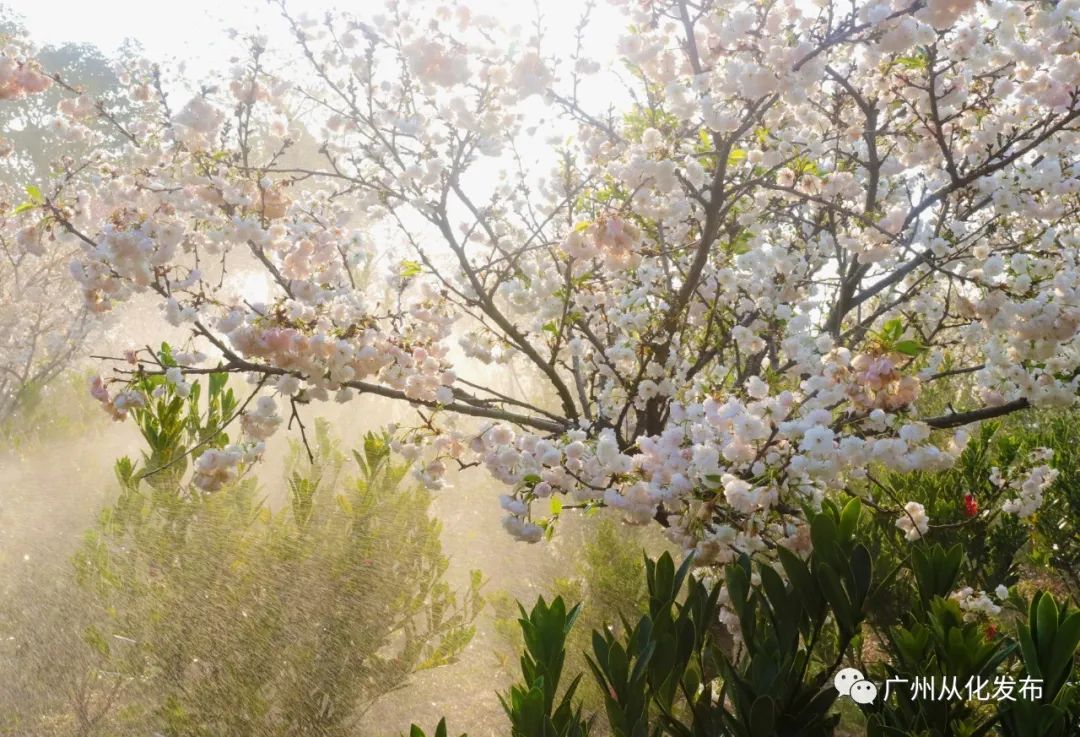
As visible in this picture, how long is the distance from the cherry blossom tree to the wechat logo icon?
446 millimetres

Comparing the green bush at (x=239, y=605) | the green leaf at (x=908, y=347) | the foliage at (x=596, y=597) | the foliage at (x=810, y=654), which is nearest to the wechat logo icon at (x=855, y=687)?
the foliage at (x=810, y=654)

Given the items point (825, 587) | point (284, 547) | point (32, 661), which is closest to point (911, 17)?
point (825, 587)

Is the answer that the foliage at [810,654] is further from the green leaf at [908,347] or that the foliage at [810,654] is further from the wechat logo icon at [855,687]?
the green leaf at [908,347]

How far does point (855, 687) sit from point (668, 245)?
2252 mm

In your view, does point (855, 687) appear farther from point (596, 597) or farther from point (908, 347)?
point (596, 597)

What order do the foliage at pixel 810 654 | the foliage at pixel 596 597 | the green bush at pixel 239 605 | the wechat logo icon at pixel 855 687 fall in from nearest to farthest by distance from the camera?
1. the foliage at pixel 810 654
2. the wechat logo icon at pixel 855 687
3. the green bush at pixel 239 605
4. the foliage at pixel 596 597

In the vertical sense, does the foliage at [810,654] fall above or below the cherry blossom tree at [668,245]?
below

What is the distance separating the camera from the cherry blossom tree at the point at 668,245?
2.29 m

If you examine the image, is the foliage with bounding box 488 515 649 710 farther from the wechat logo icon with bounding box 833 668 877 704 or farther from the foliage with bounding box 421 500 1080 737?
the foliage with bounding box 421 500 1080 737

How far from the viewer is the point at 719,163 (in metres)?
2.71

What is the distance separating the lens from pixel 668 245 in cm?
356

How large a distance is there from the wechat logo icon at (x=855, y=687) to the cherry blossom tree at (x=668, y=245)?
1.46 feet

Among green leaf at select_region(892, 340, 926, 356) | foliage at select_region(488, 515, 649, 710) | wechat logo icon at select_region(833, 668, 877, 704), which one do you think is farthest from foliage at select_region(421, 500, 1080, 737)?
foliage at select_region(488, 515, 649, 710)

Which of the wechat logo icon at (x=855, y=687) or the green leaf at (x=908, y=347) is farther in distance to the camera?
the green leaf at (x=908, y=347)
